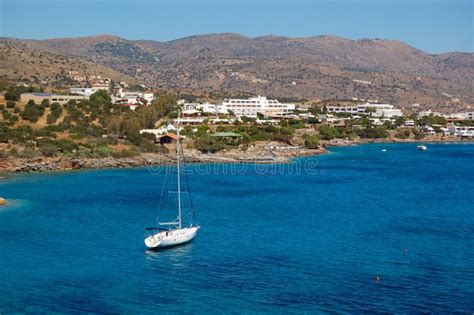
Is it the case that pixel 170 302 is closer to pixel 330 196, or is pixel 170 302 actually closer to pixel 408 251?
pixel 408 251

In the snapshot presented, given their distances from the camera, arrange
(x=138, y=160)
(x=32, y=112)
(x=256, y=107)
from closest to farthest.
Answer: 1. (x=138, y=160)
2. (x=32, y=112)
3. (x=256, y=107)

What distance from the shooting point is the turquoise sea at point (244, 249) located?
21672 millimetres

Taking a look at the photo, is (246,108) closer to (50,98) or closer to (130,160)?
(50,98)

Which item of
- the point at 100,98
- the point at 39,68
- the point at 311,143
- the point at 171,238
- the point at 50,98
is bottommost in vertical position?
the point at 171,238

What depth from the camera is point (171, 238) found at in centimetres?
2867

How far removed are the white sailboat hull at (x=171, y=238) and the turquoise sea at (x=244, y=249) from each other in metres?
0.36

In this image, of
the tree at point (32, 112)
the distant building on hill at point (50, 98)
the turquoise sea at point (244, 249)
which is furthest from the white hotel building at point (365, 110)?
the turquoise sea at point (244, 249)

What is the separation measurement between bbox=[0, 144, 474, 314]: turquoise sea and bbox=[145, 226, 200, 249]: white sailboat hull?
0.36 m

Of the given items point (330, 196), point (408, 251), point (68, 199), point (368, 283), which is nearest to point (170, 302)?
point (368, 283)

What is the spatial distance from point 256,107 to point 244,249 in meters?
79.5

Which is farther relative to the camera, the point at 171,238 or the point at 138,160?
the point at 138,160

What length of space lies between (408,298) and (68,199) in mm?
23788

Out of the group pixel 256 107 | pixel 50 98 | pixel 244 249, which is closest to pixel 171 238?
pixel 244 249

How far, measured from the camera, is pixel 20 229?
31.5 metres
